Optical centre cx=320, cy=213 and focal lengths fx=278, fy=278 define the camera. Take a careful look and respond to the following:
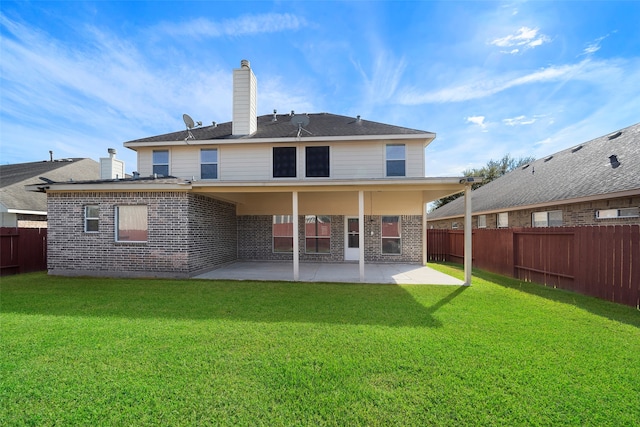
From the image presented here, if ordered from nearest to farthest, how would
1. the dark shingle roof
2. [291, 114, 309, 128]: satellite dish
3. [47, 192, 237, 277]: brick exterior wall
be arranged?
[47, 192, 237, 277]: brick exterior wall, [291, 114, 309, 128]: satellite dish, the dark shingle roof

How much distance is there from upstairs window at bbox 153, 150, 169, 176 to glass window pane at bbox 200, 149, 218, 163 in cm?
171

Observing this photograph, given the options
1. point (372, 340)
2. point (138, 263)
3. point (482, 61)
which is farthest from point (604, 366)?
point (138, 263)

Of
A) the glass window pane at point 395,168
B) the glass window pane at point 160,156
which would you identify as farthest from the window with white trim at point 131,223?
the glass window pane at point 395,168

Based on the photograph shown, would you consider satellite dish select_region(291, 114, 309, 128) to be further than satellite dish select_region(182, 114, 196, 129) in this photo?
No

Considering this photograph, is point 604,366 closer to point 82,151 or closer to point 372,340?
point 372,340

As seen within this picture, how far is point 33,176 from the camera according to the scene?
16.8 meters

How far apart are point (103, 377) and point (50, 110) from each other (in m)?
16.1

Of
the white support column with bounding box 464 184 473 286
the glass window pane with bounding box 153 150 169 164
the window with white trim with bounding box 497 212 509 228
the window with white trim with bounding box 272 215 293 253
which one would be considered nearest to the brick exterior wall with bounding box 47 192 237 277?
the glass window pane with bounding box 153 150 169 164

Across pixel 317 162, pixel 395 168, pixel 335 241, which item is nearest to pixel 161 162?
pixel 317 162

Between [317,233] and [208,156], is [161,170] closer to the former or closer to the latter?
[208,156]

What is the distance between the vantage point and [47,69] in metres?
10.4

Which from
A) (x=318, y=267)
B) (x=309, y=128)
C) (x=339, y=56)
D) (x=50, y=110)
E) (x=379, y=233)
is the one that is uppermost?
(x=339, y=56)

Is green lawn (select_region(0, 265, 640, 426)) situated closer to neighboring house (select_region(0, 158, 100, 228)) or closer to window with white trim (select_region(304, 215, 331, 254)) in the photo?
window with white trim (select_region(304, 215, 331, 254))

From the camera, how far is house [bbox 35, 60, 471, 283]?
9.46 m
